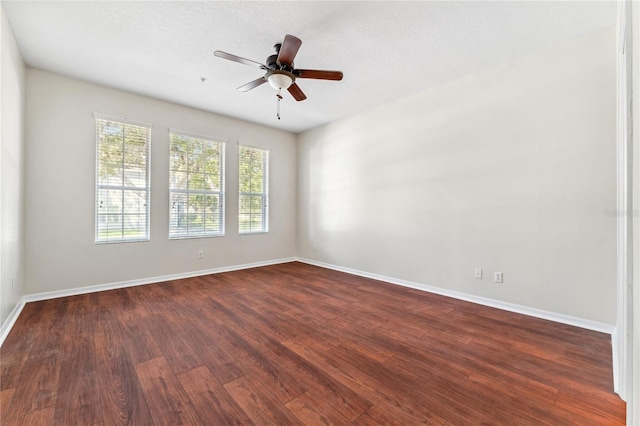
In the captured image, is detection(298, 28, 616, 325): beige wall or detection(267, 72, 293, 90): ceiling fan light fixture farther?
detection(267, 72, 293, 90): ceiling fan light fixture

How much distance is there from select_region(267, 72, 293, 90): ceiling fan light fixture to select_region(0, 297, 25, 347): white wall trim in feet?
10.9

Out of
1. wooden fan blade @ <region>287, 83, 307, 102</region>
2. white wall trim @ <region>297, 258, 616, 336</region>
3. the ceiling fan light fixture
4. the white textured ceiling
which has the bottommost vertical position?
white wall trim @ <region>297, 258, 616, 336</region>

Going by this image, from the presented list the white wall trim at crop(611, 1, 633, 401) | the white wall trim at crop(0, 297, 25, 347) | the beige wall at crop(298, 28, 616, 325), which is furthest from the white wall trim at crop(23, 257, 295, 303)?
the white wall trim at crop(611, 1, 633, 401)

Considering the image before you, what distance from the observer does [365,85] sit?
364cm

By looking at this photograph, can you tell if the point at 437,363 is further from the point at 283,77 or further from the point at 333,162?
the point at 333,162

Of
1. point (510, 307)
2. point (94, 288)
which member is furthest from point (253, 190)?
point (510, 307)

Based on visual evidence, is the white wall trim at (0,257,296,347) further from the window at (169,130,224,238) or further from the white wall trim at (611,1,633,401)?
the white wall trim at (611,1,633,401)

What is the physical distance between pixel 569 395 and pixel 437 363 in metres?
0.75

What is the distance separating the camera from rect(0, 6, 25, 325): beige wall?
2.32m

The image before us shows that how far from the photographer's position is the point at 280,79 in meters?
2.67

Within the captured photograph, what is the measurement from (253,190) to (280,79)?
3018 millimetres

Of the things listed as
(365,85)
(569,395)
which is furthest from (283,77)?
(569,395)

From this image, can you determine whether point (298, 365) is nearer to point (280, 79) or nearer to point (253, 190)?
point (280, 79)

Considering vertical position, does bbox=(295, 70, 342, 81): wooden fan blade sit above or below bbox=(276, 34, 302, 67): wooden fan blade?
below
